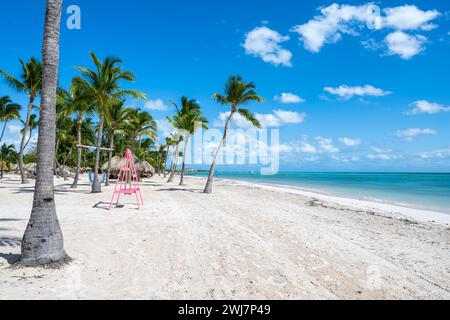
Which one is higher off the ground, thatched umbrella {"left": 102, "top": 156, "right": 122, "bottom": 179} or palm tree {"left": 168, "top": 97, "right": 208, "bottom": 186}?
palm tree {"left": 168, "top": 97, "right": 208, "bottom": 186}

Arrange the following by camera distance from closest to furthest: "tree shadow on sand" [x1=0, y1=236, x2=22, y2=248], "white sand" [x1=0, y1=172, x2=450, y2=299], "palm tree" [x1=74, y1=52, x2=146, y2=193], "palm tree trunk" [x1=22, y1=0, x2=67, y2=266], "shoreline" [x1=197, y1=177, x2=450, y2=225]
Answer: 1. "white sand" [x1=0, y1=172, x2=450, y2=299]
2. "palm tree trunk" [x1=22, y1=0, x2=67, y2=266]
3. "tree shadow on sand" [x1=0, y1=236, x2=22, y2=248]
4. "shoreline" [x1=197, y1=177, x2=450, y2=225]
5. "palm tree" [x1=74, y1=52, x2=146, y2=193]

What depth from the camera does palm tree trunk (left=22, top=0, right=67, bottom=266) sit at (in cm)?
446

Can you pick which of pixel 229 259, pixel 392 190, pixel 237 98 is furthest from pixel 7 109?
pixel 392 190

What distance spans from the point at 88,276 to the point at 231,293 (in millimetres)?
2155

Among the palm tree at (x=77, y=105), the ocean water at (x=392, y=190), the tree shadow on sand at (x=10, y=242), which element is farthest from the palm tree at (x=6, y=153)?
the tree shadow on sand at (x=10, y=242)

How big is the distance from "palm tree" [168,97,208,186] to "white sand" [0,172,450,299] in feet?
56.8

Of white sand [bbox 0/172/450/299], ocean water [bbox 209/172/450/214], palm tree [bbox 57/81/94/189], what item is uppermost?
palm tree [bbox 57/81/94/189]

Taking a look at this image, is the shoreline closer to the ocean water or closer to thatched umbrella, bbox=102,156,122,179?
the ocean water

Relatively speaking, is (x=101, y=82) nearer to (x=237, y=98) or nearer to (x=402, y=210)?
(x=237, y=98)

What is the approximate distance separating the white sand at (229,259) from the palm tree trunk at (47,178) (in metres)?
0.31

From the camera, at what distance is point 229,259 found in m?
5.44

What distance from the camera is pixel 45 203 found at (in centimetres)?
462

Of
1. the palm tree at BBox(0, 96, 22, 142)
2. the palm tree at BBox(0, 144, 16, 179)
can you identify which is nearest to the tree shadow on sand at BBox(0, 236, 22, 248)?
the palm tree at BBox(0, 96, 22, 142)
